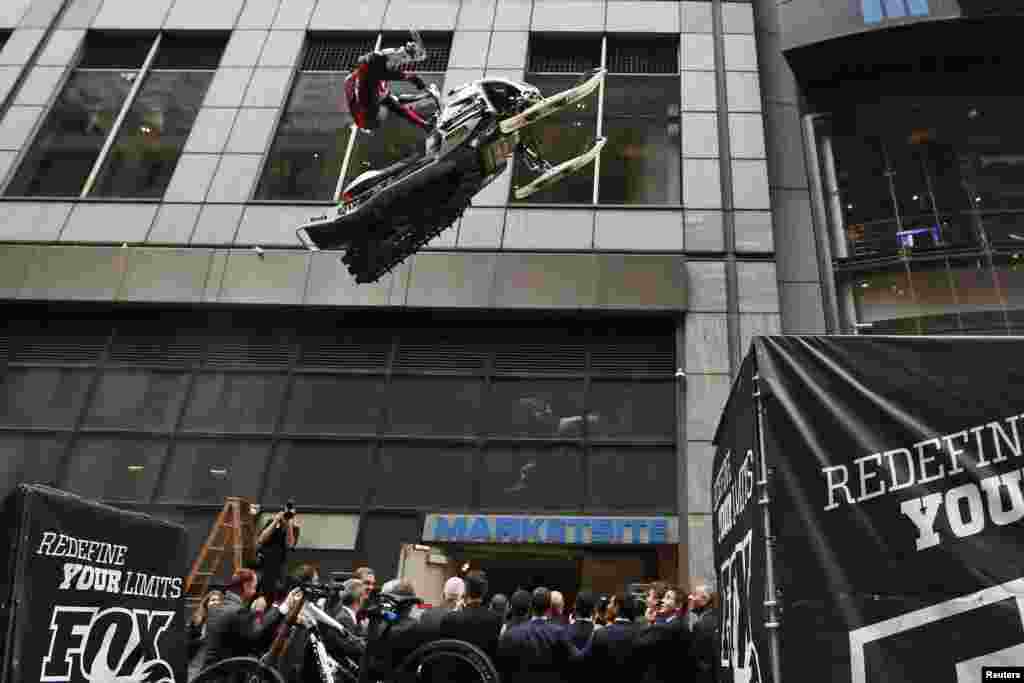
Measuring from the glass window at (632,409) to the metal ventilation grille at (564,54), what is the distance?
26.4 ft

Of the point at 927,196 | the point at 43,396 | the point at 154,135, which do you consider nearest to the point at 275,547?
the point at 43,396

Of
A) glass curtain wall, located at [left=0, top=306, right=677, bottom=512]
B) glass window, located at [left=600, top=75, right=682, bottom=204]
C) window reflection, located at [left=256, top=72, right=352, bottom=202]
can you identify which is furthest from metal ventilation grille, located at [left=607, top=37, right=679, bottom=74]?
glass curtain wall, located at [left=0, top=306, right=677, bottom=512]

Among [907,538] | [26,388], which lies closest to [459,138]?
[907,538]

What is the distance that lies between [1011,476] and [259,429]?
505 inches

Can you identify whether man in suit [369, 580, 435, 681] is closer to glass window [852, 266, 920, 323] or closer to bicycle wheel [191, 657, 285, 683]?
bicycle wheel [191, 657, 285, 683]

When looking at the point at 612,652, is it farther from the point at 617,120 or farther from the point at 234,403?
the point at 617,120

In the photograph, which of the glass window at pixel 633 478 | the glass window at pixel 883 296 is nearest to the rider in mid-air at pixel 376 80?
the glass window at pixel 633 478

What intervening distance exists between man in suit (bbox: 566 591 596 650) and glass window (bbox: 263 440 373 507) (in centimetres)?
691

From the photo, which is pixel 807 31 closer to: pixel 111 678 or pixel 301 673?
pixel 301 673

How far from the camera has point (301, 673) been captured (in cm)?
650

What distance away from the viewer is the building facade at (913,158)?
47.5 ft

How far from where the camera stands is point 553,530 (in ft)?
41.2

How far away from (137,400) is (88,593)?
1023 centimetres

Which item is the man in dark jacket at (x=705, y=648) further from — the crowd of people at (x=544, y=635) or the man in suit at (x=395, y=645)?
the man in suit at (x=395, y=645)
